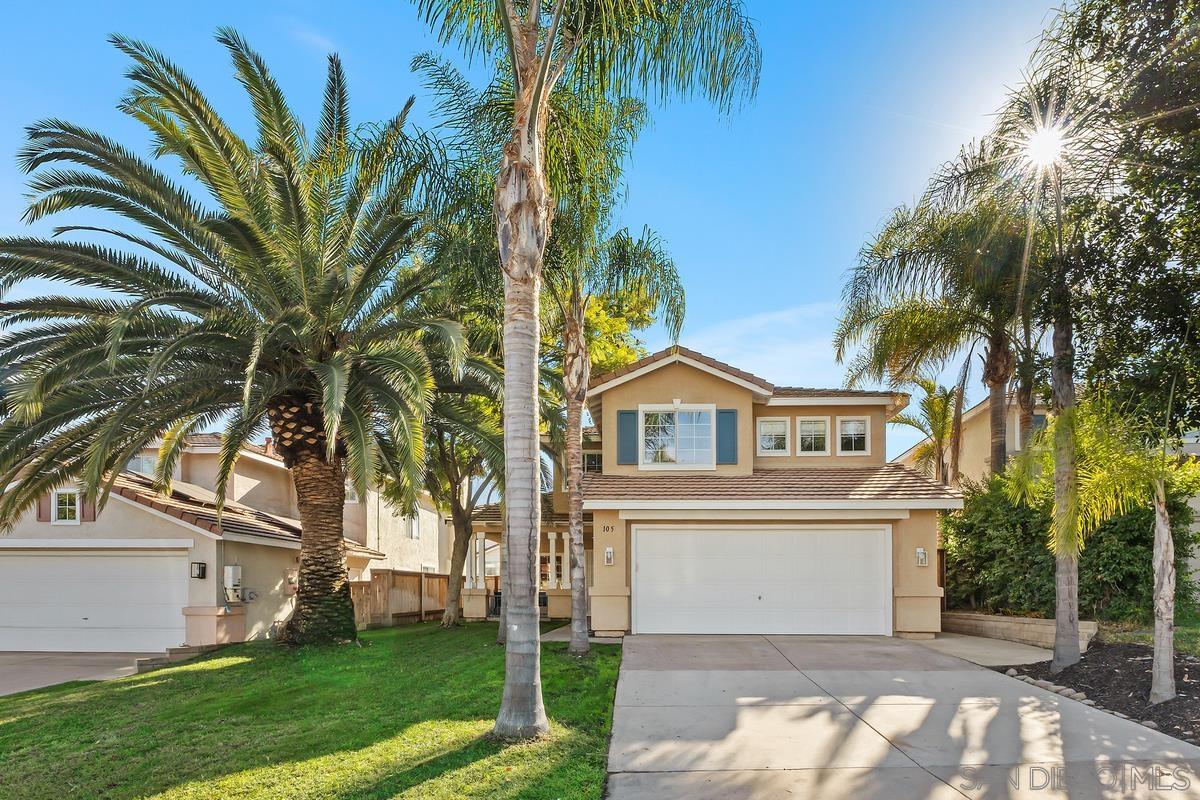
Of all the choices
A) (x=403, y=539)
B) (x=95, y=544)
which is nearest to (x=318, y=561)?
(x=95, y=544)

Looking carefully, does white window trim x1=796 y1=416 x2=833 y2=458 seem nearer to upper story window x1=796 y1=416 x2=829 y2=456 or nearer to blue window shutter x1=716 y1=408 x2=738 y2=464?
upper story window x1=796 y1=416 x2=829 y2=456

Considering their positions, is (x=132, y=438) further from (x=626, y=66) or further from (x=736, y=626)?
(x=736, y=626)

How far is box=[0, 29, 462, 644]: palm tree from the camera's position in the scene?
12375 mm

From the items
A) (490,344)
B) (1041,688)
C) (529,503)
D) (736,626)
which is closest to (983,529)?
(736,626)

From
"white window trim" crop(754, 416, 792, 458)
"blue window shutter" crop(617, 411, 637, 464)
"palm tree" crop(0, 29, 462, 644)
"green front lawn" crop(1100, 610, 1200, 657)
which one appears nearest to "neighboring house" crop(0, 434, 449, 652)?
"palm tree" crop(0, 29, 462, 644)

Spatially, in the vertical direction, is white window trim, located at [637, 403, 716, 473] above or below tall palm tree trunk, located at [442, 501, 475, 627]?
above

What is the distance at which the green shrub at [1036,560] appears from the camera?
13.7 metres

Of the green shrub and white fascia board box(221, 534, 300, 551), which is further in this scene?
white fascia board box(221, 534, 300, 551)

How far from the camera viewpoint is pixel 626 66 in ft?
32.4

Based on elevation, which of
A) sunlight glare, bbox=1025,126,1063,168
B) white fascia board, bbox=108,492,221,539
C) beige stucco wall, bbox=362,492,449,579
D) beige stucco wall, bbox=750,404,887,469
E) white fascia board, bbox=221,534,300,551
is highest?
sunlight glare, bbox=1025,126,1063,168

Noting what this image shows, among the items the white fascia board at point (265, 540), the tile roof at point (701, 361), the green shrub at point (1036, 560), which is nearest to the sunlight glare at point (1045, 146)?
the green shrub at point (1036, 560)

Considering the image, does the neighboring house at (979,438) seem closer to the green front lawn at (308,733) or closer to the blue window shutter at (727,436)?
the blue window shutter at (727,436)

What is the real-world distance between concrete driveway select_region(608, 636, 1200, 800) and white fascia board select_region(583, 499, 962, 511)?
426 centimetres

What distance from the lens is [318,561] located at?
14633 mm
